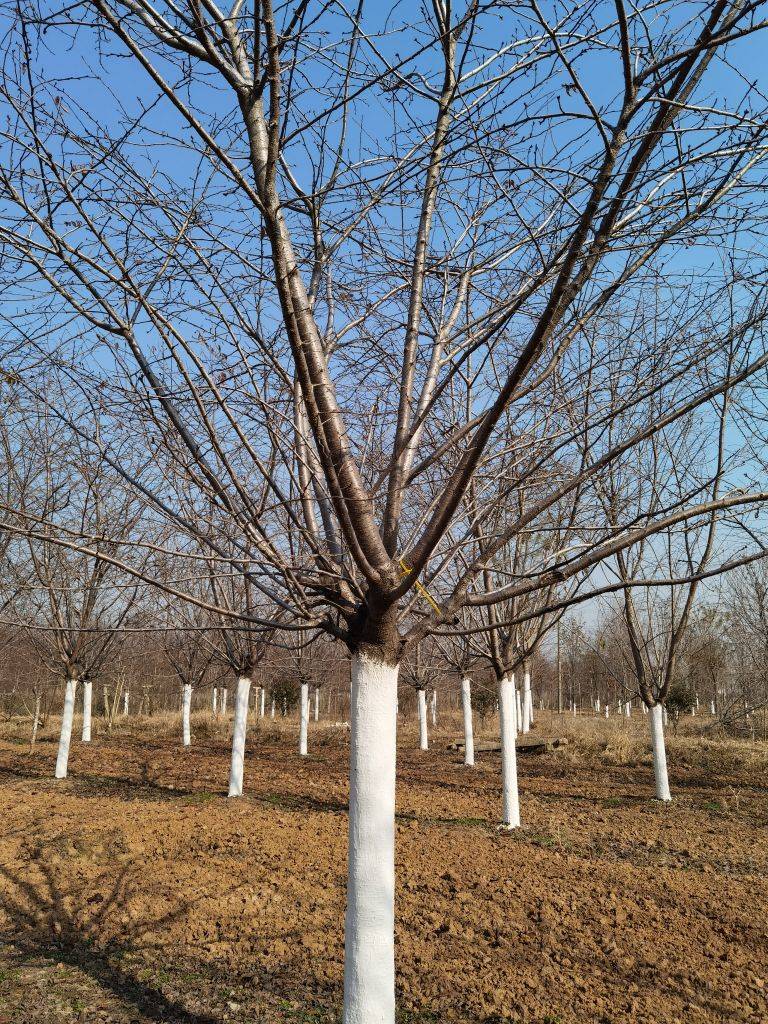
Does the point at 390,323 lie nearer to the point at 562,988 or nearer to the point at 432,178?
the point at 432,178

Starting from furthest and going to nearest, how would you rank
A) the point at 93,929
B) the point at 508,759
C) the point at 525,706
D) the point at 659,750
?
the point at 525,706 < the point at 659,750 < the point at 508,759 < the point at 93,929

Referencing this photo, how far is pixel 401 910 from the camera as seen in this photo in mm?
4781

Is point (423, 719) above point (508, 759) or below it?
below

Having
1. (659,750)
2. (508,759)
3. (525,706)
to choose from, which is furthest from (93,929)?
(525,706)

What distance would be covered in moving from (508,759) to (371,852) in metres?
5.77

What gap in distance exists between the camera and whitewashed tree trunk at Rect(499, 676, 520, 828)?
7.81 metres

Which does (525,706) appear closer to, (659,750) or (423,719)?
(423,719)

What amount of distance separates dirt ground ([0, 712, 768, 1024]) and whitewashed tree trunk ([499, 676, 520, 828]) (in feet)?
0.72

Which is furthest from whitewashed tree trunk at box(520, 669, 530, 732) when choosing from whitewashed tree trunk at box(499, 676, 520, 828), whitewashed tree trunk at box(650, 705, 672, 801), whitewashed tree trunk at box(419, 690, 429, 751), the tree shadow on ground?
the tree shadow on ground

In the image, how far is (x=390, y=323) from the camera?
139 inches

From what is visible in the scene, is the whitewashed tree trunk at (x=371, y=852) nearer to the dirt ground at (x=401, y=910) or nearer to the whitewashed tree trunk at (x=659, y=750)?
the dirt ground at (x=401, y=910)

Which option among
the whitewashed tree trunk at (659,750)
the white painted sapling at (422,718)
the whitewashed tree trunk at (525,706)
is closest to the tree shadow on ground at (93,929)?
the whitewashed tree trunk at (659,750)

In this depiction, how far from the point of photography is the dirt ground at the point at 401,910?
3.58 metres

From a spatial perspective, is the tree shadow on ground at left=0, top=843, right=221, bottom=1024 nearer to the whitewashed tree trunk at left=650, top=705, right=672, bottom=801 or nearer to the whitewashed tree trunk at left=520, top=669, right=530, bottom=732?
the whitewashed tree trunk at left=650, top=705, right=672, bottom=801
